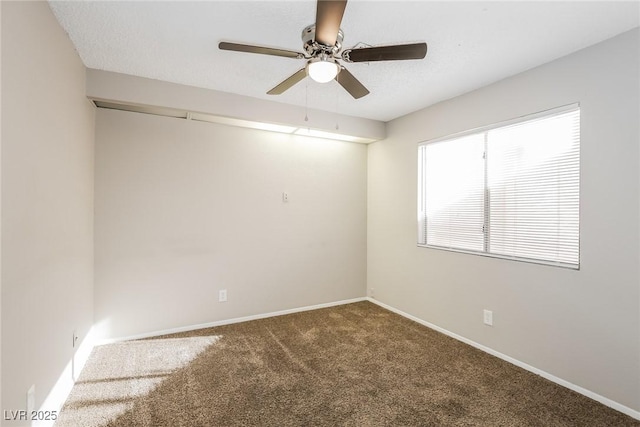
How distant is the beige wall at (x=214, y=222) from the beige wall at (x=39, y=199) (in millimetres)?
513

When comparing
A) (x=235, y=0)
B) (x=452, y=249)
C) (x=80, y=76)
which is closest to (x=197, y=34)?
(x=235, y=0)

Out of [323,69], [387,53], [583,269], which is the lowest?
[583,269]

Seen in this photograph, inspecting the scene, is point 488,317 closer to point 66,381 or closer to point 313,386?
point 313,386

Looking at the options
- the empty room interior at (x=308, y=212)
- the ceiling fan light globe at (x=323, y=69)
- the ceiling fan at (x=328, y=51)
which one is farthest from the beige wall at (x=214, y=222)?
the ceiling fan light globe at (x=323, y=69)

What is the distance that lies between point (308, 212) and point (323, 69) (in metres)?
2.44

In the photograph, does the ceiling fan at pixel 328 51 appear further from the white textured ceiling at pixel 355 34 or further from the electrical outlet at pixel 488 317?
the electrical outlet at pixel 488 317

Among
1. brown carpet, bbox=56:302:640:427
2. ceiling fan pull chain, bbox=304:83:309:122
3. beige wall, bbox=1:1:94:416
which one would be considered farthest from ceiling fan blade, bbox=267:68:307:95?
brown carpet, bbox=56:302:640:427

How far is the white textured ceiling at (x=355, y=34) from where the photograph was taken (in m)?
1.81

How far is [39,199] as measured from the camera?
68.2 inches

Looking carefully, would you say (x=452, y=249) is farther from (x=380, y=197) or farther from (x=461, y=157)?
(x=380, y=197)

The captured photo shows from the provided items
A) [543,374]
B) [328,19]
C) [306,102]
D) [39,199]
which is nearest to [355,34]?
[328,19]

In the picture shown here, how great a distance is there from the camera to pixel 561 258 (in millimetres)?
2379

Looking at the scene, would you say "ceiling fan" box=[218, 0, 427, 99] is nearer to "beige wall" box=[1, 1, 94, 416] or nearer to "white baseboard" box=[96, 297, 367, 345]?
A: "beige wall" box=[1, 1, 94, 416]

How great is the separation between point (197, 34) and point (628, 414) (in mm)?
3842
